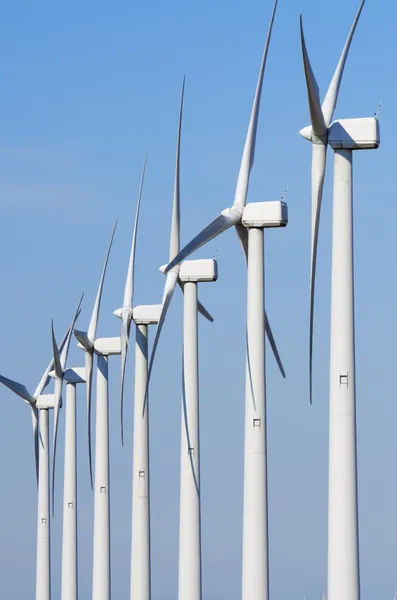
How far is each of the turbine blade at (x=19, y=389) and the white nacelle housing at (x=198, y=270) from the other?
92.1ft

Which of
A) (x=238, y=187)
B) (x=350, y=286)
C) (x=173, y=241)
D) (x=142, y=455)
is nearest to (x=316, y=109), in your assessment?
(x=350, y=286)

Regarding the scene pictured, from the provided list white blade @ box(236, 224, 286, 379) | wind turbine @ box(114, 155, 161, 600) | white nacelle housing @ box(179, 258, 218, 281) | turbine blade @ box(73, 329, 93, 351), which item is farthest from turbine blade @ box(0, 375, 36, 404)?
white blade @ box(236, 224, 286, 379)

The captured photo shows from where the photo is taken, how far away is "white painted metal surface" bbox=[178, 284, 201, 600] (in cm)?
8619

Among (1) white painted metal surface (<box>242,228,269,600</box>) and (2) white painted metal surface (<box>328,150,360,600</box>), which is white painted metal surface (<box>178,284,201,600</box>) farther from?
(2) white painted metal surface (<box>328,150,360,600</box>)

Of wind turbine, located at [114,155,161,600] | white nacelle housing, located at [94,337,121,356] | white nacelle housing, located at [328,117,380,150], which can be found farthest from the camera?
white nacelle housing, located at [94,337,121,356]

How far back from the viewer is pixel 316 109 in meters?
63.3

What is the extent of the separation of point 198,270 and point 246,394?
15.2m

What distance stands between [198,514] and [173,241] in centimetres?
1117

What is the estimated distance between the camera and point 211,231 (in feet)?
244

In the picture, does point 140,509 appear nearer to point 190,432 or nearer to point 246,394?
point 190,432

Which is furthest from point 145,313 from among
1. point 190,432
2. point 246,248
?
point 246,248

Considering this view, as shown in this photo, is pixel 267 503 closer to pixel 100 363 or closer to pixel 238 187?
pixel 238 187

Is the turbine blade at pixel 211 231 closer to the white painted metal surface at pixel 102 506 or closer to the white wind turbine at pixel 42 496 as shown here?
the white painted metal surface at pixel 102 506

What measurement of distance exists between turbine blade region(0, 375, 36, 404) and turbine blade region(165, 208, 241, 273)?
41.1 meters
